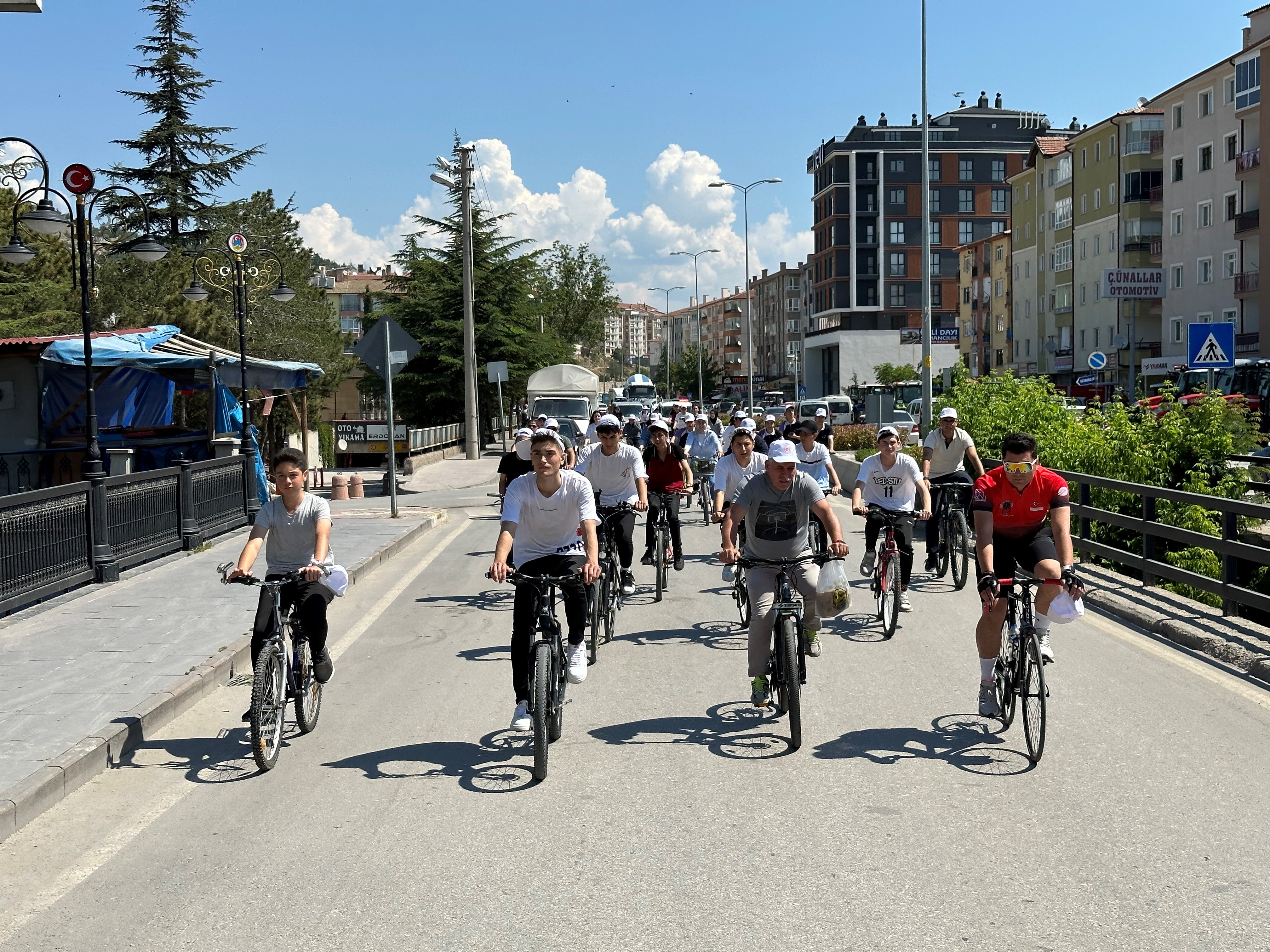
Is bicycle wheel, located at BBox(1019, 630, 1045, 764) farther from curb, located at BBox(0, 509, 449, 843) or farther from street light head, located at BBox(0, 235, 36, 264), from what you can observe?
street light head, located at BBox(0, 235, 36, 264)

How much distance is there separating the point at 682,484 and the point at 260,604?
656 cm

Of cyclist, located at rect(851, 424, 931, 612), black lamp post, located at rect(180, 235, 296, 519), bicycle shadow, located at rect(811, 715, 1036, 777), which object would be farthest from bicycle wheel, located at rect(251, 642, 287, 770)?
black lamp post, located at rect(180, 235, 296, 519)

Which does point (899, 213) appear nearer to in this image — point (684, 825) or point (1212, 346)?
point (1212, 346)

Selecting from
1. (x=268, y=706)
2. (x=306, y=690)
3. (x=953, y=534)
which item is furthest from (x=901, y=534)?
(x=268, y=706)

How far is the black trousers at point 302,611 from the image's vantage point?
695 cm

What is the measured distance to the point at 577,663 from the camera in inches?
278

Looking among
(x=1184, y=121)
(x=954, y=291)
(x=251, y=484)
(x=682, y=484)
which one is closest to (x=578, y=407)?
(x=251, y=484)

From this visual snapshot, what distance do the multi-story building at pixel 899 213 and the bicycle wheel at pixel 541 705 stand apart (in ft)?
342

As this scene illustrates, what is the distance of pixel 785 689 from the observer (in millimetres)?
7191

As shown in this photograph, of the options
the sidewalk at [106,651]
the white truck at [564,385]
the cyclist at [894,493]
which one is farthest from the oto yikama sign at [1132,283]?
the sidewalk at [106,651]

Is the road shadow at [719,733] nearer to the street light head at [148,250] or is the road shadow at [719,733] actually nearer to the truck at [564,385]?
the street light head at [148,250]

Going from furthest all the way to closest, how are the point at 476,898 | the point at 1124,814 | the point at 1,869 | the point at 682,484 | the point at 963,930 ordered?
the point at 682,484
the point at 1124,814
the point at 1,869
the point at 476,898
the point at 963,930

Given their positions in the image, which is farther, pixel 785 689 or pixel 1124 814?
pixel 785 689

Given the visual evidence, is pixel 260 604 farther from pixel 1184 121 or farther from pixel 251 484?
pixel 1184 121
